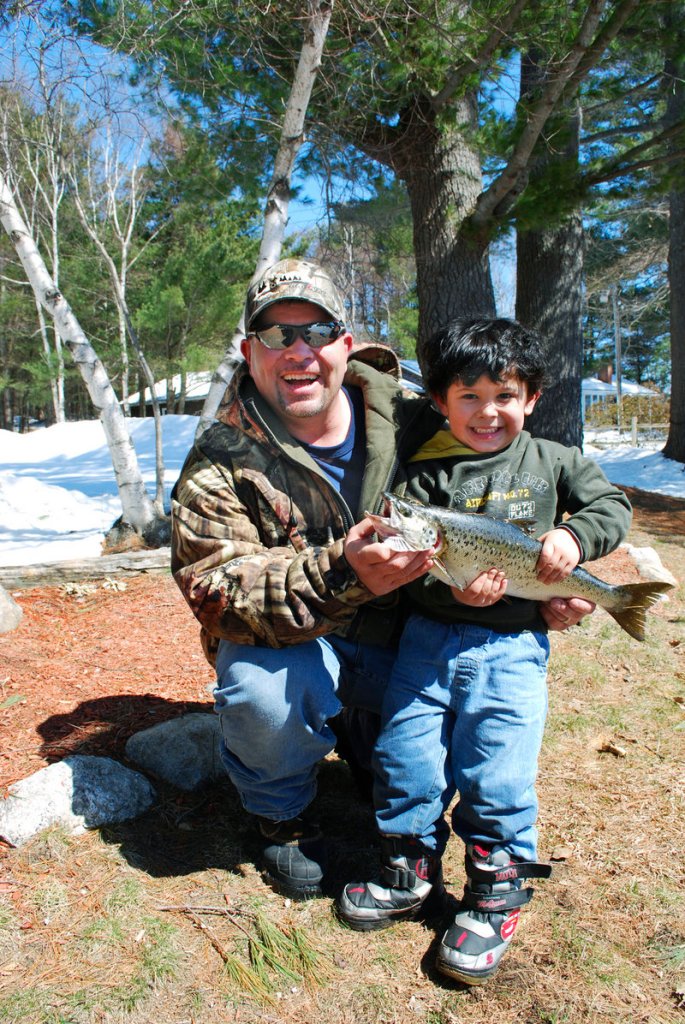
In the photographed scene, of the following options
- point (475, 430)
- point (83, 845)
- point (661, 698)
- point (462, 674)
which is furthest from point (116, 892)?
point (661, 698)

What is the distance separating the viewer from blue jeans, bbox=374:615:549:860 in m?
2.13

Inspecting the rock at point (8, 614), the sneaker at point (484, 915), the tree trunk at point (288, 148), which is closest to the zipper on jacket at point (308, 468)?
the sneaker at point (484, 915)

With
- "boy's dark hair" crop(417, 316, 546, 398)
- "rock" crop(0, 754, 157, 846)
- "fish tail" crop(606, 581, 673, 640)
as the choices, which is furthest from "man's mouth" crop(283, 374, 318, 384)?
"rock" crop(0, 754, 157, 846)

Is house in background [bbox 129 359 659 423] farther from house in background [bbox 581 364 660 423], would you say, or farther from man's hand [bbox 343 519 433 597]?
man's hand [bbox 343 519 433 597]

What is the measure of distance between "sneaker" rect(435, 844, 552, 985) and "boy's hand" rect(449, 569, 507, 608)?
68cm

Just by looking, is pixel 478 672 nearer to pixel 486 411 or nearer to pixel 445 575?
pixel 445 575

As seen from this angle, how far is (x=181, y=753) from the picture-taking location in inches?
112

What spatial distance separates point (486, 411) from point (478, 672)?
2.62 feet

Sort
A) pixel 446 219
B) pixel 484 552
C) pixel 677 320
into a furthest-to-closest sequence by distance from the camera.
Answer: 1. pixel 677 320
2. pixel 446 219
3. pixel 484 552

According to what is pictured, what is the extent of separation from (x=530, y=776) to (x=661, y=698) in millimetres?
1770

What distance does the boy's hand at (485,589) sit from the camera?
2.12 metres

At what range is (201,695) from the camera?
140 inches

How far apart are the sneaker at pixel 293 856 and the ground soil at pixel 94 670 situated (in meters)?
0.90

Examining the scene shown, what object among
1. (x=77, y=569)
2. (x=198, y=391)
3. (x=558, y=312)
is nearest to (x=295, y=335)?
(x=77, y=569)
